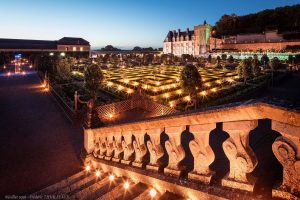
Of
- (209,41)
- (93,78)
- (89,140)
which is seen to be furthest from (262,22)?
(89,140)

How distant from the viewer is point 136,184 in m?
4.25

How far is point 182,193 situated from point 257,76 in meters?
33.5

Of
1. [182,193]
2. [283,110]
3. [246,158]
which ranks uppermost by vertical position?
[283,110]

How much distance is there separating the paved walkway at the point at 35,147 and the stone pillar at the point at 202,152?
5758 millimetres

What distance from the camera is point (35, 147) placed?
10273 mm

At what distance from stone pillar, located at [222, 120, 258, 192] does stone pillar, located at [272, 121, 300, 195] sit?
1.03 ft

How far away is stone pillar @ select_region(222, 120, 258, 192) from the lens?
8.14 ft

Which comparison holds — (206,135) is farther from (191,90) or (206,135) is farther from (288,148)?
(191,90)

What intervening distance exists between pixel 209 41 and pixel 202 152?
313 ft

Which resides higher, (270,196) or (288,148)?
(288,148)

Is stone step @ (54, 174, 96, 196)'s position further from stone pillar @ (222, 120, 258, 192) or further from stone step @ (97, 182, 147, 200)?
stone pillar @ (222, 120, 258, 192)

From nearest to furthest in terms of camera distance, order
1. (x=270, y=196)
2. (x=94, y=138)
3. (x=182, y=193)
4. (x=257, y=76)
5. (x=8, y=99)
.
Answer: (x=270, y=196), (x=182, y=193), (x=94, y=138), (x=8, y=99), (x=257, y=76)

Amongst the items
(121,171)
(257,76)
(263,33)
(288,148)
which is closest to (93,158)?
(121,171)

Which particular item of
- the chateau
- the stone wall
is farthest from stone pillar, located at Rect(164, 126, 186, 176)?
the chateau
